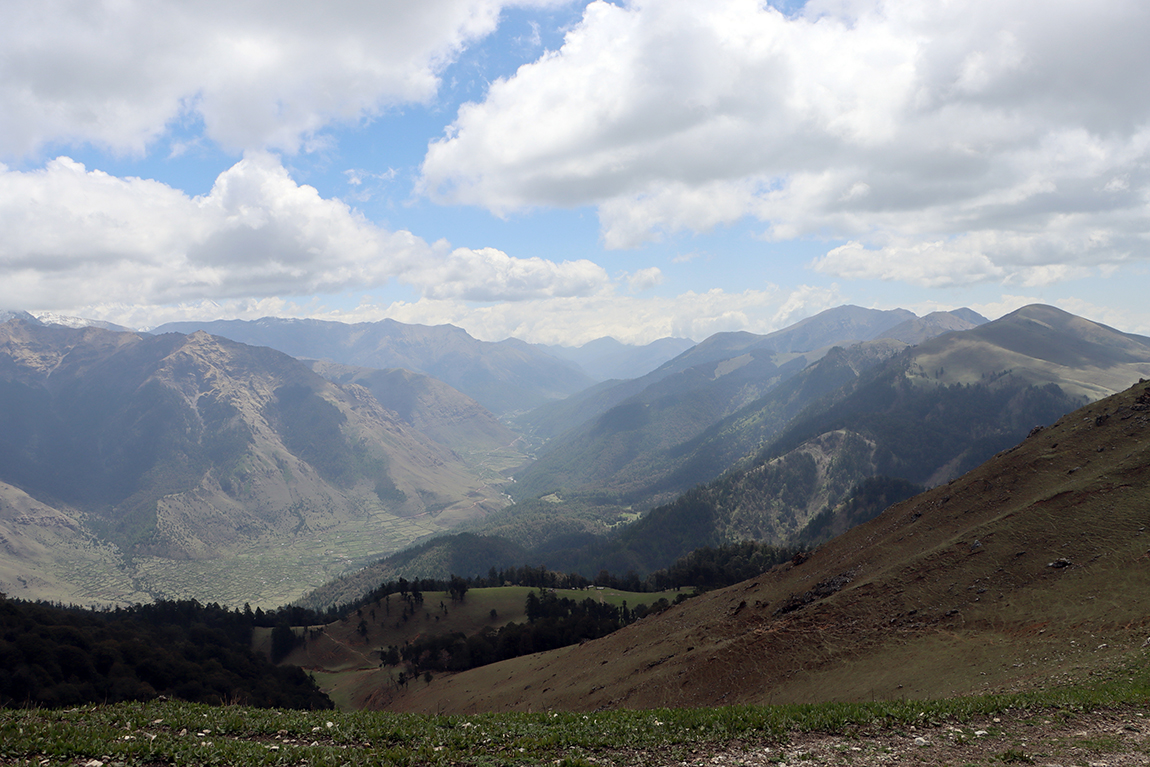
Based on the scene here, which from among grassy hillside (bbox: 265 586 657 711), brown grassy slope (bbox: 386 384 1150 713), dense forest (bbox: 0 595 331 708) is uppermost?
brown grassy slope (bbox: 386 384 1150 713)

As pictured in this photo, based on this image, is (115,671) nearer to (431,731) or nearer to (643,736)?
(431,731)

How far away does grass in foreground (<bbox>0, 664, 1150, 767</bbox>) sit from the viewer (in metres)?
18.1

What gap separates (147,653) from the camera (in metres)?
76.5

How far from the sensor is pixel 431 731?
2225 centimetres

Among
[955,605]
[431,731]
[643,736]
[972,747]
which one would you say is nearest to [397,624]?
[431,731]

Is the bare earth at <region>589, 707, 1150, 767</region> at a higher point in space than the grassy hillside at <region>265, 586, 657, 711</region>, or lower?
higher

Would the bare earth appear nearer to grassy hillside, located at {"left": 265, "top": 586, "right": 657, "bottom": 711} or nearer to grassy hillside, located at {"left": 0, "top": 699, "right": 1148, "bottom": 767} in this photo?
grassy hillside, located at {"left": 0, "top": 699, "right": 1148, "bottom": 767}

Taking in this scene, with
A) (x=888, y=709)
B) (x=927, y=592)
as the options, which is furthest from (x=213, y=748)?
(x=927, y=592)

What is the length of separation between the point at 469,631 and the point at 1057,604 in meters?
141

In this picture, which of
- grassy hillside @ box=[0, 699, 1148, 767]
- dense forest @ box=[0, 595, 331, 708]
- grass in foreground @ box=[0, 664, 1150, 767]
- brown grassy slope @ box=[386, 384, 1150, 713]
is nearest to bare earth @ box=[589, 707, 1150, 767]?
grassy hillside @ box=[0, 699, 1148, 767]

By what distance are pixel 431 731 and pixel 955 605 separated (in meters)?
35.5

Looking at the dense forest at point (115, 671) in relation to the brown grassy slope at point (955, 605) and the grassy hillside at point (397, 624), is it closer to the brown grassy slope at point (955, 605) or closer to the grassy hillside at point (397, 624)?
the grassy hillside at point (397, 624)

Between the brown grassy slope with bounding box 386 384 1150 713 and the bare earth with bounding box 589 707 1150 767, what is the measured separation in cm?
639

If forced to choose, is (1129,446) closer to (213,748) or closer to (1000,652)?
(1000,652)
